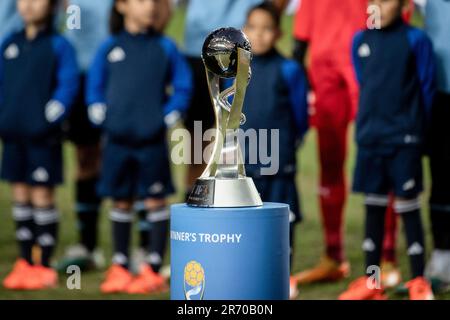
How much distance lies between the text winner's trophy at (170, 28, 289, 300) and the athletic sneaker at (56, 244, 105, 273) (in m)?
2.37

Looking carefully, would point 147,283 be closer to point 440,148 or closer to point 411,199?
point 411,199

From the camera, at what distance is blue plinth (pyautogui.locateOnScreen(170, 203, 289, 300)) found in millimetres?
2816

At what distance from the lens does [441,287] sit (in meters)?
4.36

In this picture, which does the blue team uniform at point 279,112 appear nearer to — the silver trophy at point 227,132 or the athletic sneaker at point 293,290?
the athletic sneaker at point 293,290

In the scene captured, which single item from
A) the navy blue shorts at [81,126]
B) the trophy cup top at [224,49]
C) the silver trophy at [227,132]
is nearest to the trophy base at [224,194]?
the silver trophy at [227,132]

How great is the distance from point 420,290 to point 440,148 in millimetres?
721

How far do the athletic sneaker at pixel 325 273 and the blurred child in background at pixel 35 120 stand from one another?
132 centimetres

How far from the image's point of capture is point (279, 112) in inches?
176

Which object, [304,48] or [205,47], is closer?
[205,47]

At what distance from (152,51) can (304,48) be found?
849mm

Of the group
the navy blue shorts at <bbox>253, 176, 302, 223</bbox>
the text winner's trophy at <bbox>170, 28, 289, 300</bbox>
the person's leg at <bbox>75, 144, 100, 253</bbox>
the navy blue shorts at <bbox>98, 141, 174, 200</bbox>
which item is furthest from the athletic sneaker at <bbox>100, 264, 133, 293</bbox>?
the text winner's trophy at <bbox>170, 28, 289, 300</bbox>

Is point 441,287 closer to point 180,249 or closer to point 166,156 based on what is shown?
point 166,156

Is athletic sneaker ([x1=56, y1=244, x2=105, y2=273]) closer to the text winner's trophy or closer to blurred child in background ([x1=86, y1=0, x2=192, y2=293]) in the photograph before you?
blurred child in background ([x1=86, y1=0, x2=192, y2=293])
